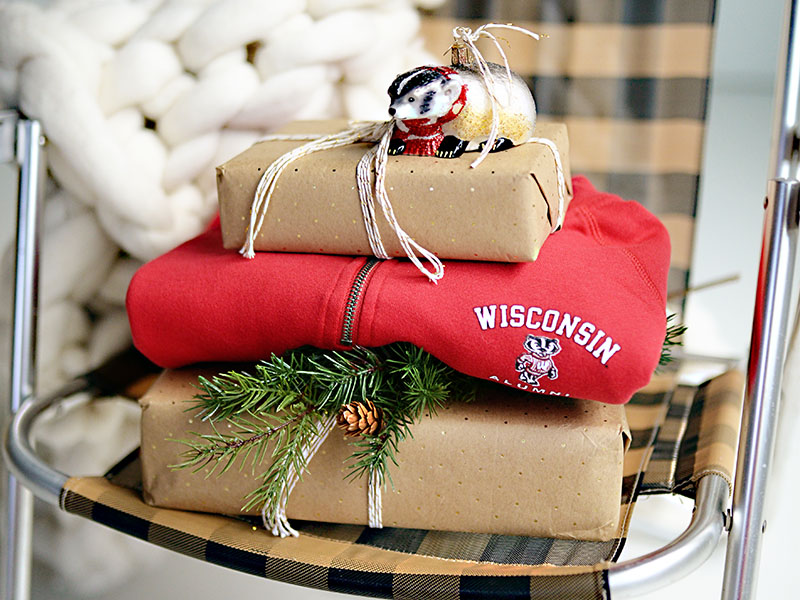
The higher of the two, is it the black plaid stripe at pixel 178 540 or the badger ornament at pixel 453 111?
the badger ornament at pixel 453 111

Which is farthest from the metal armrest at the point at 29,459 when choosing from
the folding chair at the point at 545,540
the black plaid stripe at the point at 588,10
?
the black plaid stripe at the point at 588,10

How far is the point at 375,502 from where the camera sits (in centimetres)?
52

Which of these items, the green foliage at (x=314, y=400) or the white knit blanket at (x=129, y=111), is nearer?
the green foliage at (x=314, y=400)

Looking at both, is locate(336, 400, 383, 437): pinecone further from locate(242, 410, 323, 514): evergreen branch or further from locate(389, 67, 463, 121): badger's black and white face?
locate(389, 67, 463, 121): badger's black and white face

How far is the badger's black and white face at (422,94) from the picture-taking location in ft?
1.59

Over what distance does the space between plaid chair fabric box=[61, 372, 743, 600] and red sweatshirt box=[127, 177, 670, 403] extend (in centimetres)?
10

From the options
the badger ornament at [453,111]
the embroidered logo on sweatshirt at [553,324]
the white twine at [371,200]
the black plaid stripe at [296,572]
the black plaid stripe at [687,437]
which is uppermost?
the badger ornament at [453,111]

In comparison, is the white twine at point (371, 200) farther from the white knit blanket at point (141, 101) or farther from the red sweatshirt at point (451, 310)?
the white knit blanket at point (141, 101)

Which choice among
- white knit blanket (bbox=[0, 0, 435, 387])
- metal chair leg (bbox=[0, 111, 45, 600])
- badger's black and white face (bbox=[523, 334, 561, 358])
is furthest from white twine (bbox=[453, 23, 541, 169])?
metal chair leg (bbox=[0, 111, 45, 600])

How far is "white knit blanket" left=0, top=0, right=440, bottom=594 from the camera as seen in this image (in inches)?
25.0

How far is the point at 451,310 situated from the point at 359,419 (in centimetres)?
8

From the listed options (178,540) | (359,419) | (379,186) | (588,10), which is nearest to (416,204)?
(379,186)

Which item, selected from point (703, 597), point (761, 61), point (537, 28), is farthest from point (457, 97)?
point (761, 61)

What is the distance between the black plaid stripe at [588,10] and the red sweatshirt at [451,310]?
386mm
